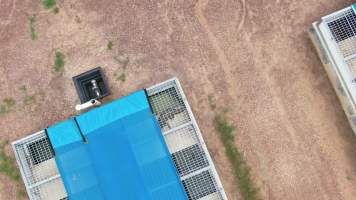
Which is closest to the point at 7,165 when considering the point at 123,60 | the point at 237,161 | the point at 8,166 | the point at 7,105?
the point at 8,166

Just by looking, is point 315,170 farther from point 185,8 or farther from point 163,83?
point 185,8

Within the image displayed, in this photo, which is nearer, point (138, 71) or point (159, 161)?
point (159, 161)

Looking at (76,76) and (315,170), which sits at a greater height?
(76,76)

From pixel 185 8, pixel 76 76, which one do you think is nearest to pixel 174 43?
pixel 185 8

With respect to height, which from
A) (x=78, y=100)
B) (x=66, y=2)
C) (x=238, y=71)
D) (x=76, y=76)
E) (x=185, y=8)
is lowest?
(x=238, y=71)

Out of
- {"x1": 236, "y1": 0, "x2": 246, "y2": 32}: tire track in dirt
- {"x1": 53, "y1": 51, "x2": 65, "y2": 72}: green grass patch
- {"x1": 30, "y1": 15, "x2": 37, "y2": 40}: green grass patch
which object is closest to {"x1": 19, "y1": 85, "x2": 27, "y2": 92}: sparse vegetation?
{"x1": 53, "y1": 51, "x2": 65, "y2": 72}: green grass patch
